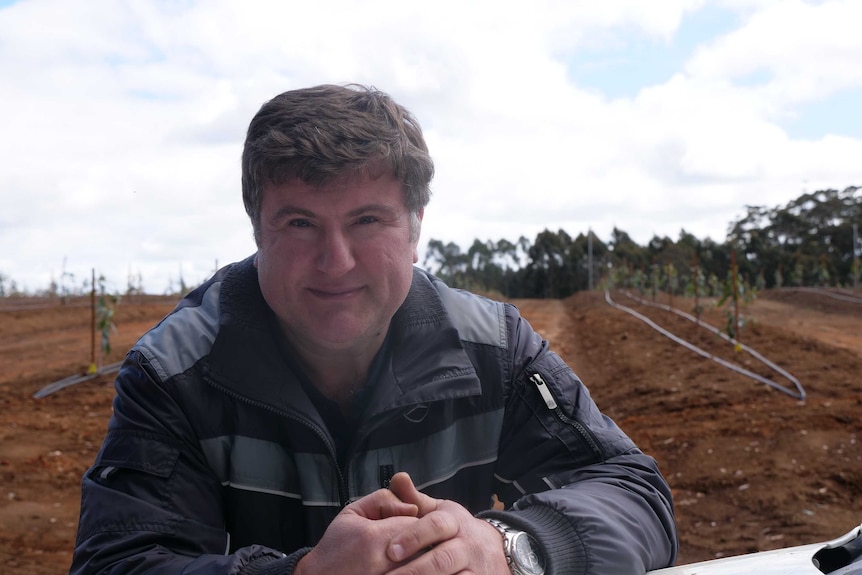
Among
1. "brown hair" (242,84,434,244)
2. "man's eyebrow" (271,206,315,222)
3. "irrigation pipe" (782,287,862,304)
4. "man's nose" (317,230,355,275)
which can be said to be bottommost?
"irrigation pipe" (782,287,862,304)

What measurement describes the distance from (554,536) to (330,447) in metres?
0.48

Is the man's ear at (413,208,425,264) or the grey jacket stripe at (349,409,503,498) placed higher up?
the man's ear at (413,208,425,264)

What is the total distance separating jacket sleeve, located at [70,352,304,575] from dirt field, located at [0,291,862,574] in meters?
2.44

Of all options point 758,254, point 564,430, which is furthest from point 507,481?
point 758,254

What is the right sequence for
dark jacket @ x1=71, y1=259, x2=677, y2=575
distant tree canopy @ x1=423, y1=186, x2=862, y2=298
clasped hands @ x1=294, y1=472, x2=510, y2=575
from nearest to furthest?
clasped hands @ x1=294, y1=472, x2=510, y2=575
dark jacket @ x1=71, y1=259, x2=677, y2=575
distant tree canopy @ x1=423, y1=186, x2=862, y2=298

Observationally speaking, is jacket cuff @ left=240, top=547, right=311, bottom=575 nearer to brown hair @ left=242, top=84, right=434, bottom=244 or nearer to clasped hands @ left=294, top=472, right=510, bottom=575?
clasped hands @ left=294, top=472, right=510, bottom=575

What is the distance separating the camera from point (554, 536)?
49.9 inches

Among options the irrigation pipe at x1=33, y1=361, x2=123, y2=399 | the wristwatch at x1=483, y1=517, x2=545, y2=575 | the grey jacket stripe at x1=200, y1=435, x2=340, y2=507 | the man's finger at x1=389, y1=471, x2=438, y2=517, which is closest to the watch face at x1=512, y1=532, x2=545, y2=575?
the wristwatch at x1=483, y1=517, x2=545, y2=575

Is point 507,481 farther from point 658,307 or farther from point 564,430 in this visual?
point 658,307

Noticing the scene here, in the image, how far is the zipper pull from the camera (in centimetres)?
160

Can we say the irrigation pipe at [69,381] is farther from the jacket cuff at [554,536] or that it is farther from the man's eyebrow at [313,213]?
the jacket cuff at [554,536]

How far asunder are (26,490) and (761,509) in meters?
4.24

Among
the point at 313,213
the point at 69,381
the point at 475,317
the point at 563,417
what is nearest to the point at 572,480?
the point at 563,417

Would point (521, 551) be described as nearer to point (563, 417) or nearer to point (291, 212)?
point (563, 417)
